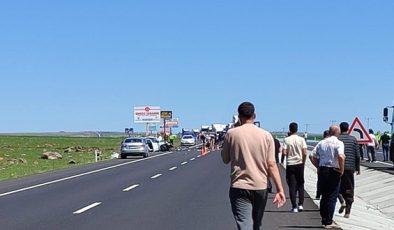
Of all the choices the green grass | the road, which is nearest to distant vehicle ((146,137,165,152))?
the green grass

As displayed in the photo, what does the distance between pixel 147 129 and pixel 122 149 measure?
53.1m

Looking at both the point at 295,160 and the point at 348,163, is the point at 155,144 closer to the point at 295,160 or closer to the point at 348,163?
the point at 295,160

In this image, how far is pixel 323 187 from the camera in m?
12.6

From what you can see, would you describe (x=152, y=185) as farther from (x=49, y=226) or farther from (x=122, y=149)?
(x=122, y=149)

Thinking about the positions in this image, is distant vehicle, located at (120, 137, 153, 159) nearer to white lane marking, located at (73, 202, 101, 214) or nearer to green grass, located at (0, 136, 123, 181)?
green grass, located at (0, 136, 123, 181)

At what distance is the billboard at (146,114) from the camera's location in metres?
103

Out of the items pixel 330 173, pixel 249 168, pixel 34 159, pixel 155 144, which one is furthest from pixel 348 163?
pixel 155 144

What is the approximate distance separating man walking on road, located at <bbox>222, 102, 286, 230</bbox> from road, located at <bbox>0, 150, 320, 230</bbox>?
4.47 m

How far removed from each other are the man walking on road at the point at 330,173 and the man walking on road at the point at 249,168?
14.3 feet

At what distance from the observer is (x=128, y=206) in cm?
1661

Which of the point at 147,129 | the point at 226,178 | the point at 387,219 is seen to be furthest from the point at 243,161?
the point at 147,129

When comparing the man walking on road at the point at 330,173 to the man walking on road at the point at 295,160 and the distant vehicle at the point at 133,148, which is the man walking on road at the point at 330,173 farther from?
the distant vehicle at the point at 133,148

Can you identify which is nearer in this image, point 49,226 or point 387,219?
point 49,226

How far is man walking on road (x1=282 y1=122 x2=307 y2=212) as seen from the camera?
1504 cm
